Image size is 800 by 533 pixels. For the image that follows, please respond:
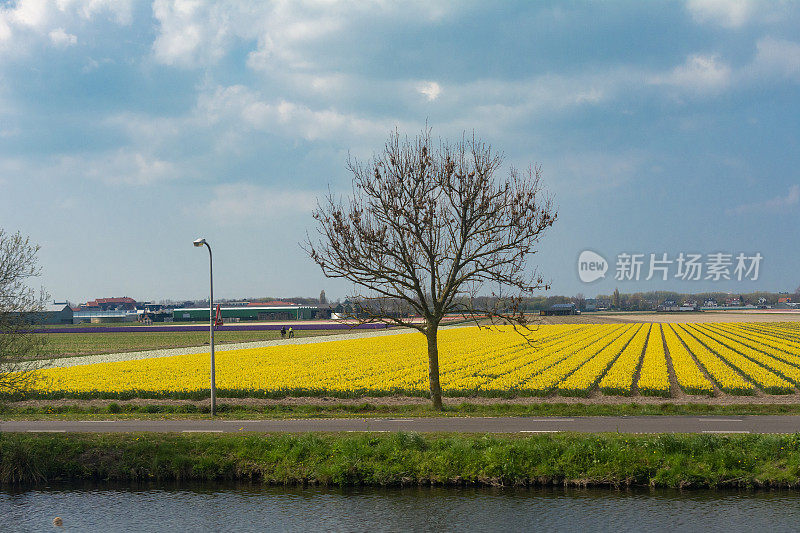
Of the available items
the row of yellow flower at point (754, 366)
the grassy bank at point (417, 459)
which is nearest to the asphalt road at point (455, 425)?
the grassy bank at point (417, 459)

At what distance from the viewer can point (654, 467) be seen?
18328 millimetres

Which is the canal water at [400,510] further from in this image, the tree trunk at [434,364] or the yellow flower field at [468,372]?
the yellow flower field at [468,372]

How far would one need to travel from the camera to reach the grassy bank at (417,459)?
1825cm

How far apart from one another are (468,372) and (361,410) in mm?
13855

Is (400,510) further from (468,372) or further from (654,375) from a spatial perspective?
(468,372)

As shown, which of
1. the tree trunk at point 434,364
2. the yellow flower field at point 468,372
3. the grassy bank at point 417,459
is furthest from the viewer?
the yellow flower field at point 468,372

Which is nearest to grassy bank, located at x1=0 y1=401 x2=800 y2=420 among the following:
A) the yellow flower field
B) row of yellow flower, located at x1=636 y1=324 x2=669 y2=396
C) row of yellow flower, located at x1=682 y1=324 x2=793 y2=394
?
the yellow flower field

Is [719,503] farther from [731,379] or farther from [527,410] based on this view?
[731,379]

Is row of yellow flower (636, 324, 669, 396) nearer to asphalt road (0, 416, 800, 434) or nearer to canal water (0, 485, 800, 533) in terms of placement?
asphalt road (0, 416, 800, 434)

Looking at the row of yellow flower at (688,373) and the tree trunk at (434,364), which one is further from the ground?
the tree trunk at (434,364)

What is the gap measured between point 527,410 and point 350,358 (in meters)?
29.0

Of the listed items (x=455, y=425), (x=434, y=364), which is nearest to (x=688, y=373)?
(x=434, y=364)

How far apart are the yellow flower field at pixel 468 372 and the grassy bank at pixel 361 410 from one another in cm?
253

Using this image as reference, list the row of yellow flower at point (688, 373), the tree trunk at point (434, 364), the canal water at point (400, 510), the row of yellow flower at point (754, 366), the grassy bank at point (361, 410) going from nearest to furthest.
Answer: the canal water at point (400, 510) < the tree trunk at point (434, 364) < the grassy bank at point (361, 410) < the row of yellow flower at point (688, 373) < the row of yellow flower at point (754, 366)
